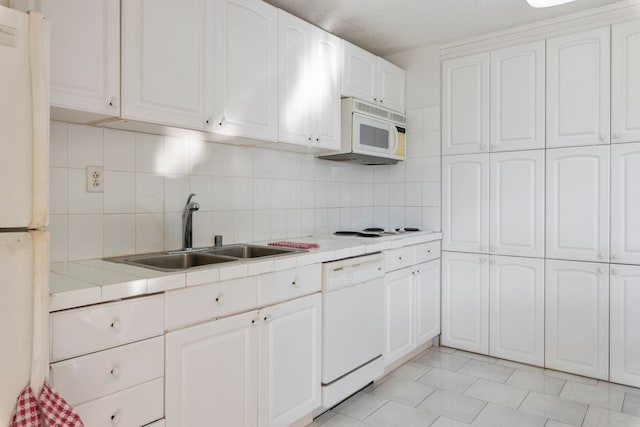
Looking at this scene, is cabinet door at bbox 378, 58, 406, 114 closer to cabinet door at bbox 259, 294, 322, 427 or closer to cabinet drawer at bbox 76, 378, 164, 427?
cabinet door at bbox 259, 294, 322, 427

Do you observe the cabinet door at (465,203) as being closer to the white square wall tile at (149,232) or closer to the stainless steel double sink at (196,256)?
the stainless steel double sink at (196,256)

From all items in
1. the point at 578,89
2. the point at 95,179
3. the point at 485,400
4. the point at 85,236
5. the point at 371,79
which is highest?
the point at 371,79

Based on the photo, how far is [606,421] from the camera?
7.63 ft

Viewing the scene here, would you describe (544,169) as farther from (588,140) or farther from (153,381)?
(153,381)

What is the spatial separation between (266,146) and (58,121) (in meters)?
1.15

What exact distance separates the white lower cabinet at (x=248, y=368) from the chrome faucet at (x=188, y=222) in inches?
24.3

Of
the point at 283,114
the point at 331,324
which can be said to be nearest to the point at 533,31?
the point at 283,114

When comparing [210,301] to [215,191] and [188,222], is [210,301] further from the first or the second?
[215,191]

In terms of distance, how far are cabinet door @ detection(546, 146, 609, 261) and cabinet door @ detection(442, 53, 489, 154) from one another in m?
0.53

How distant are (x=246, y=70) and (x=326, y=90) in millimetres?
691

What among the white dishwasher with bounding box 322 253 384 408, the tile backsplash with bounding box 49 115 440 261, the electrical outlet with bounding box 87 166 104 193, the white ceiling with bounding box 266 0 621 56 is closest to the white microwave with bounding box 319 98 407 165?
the tile backsplash with bounding box 49 115 440 261

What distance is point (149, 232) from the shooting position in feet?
7.11

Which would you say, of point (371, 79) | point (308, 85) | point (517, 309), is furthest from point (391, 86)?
point (517, 309)

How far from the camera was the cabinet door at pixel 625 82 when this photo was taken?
2.70 m
